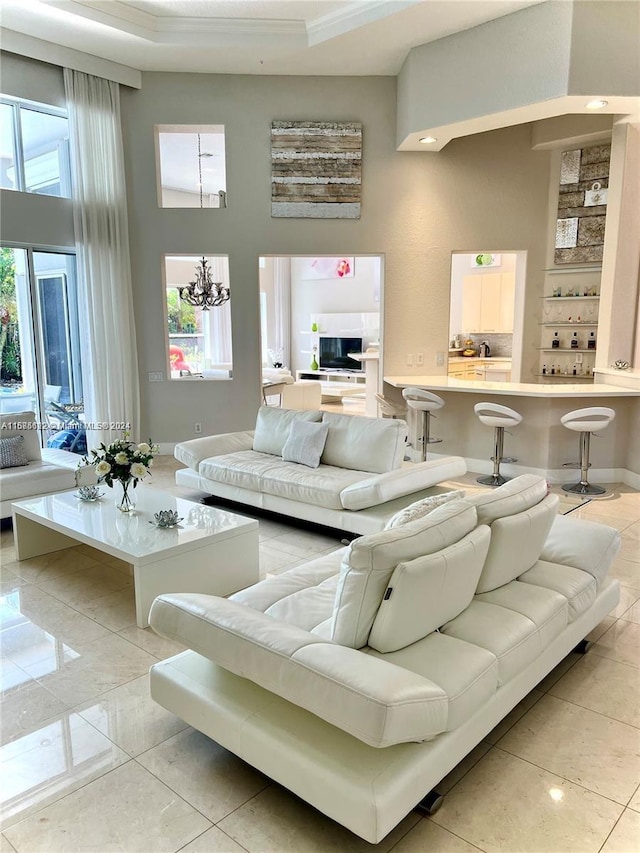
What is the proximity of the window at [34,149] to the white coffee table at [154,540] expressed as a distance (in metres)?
3.83

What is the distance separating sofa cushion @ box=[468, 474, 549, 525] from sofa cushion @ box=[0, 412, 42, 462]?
4050 mm

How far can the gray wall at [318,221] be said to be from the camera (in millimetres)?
6832

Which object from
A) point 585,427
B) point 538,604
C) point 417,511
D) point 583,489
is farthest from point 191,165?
point 538,604

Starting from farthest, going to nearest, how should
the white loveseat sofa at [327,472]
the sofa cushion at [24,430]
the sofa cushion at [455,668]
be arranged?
the sofa cushion at [24,430]
the white loveseat sofa at [327,472]
the sofa cushion at [455,668]

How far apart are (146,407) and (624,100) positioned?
5729mm

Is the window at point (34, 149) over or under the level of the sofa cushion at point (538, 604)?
over

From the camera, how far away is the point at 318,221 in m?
7.05

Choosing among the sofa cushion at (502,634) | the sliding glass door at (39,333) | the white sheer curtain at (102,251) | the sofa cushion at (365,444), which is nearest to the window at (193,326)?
the white sheer curtain at (102,251)

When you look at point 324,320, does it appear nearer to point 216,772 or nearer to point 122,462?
point 122,462

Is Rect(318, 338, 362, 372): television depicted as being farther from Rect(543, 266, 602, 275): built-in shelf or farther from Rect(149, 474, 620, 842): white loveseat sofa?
Rect(149, 474, 620, 842): white loveseat sofa

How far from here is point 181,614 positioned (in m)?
2.16

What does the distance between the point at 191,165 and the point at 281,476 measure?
7.90 meters

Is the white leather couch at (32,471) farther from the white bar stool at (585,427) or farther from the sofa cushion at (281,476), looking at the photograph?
the white bar stool at (585,427)

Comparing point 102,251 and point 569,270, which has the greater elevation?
point 102,251
